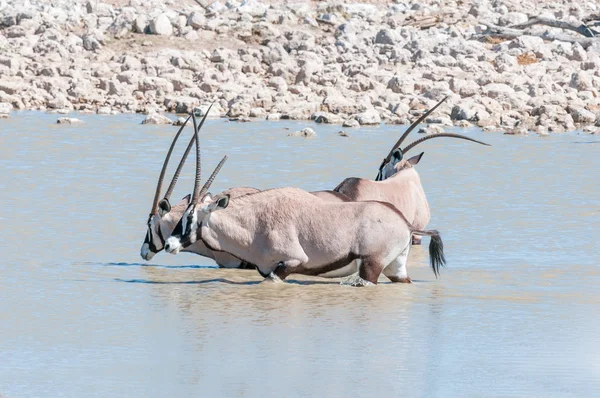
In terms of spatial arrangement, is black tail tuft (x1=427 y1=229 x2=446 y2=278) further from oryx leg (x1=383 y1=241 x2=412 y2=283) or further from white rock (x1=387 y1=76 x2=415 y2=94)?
white rock (x1=387 y1=76 x2=415 y2=94)

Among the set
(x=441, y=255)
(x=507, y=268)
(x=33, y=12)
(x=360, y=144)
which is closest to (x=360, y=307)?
(x=441, y=255)

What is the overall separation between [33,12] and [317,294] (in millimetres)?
19508

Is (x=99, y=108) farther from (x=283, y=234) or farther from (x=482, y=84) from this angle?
(x=283, y=234)

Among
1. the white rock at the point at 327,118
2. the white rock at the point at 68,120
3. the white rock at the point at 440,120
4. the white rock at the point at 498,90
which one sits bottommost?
the white rock at the point at 68,120

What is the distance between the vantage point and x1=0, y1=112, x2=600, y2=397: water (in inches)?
227

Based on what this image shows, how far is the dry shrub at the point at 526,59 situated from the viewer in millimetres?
25297

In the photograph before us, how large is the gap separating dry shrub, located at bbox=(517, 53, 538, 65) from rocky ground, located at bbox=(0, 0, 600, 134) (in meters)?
0.03

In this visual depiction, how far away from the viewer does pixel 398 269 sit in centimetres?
830

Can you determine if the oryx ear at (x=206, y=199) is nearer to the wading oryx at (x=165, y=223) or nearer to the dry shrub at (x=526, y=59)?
the wading oryx at (x=165, y=223)

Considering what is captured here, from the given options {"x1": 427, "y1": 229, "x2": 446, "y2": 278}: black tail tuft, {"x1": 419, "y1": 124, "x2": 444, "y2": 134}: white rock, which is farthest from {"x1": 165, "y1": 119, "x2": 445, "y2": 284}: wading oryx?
{"x1": 419, "y1": 124, "x2": 444, "y2": 134}: white rock

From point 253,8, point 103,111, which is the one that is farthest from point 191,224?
point 253,8

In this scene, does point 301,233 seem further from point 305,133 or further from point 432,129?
point 432,129

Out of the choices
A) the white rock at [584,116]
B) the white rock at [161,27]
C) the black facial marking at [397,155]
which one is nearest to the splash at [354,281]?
the black facial marking at [397,155]

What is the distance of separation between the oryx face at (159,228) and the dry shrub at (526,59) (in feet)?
56.0
